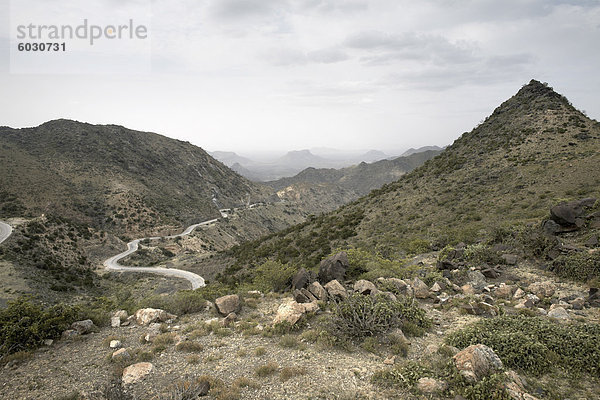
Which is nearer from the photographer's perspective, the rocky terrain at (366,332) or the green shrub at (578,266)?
the rocky terrain at (366,332)

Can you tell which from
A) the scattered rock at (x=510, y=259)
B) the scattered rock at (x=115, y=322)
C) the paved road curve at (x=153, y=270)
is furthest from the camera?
the paved road curve at (x=153, y=270)

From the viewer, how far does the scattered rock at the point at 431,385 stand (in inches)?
212

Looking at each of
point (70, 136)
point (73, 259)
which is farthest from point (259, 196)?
point (73, 259)

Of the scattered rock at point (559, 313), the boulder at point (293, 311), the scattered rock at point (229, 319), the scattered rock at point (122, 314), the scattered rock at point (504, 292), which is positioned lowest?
the scattered rock at point (122, 314)

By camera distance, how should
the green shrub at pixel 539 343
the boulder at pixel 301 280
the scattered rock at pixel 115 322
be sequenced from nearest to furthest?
1. the green shrub at pixel 539 343
2. the scattered rock at pixel 115 322
3. the boulder at pixel 301 280

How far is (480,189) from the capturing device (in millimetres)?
26266

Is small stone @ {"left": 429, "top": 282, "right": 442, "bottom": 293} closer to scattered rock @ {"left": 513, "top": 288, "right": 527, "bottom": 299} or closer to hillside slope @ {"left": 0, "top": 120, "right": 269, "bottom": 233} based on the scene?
scattered rock @ {"left": 513, "top": 288, "right": 527, "bottom": 299}

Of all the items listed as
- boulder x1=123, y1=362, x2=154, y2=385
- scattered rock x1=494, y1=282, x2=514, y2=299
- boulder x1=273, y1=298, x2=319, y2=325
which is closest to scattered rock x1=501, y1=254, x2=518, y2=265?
scattered rock x1=494, y1=282, x2=514, y2=299

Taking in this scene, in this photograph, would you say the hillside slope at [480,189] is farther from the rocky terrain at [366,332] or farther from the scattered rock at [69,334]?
the scattered rock at [69,334]

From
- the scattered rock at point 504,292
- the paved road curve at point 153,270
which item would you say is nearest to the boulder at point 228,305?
the scattered rock at point 504,292

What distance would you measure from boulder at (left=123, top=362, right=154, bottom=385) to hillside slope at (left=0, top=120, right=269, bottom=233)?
6015cm

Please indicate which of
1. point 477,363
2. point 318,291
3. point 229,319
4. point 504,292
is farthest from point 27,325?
point 504,292

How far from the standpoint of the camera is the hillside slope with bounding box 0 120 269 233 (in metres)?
55.1

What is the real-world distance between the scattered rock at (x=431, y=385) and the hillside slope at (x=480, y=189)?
43.9 feet
